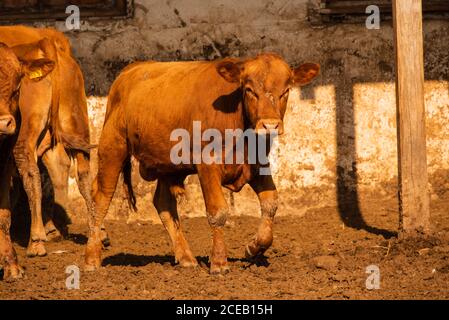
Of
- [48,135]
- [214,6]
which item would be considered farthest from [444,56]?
[48,135]

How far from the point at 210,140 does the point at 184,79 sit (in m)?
0.85

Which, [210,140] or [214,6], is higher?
[214,6]

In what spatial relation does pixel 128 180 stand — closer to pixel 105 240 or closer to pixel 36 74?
A: pixel 105 240

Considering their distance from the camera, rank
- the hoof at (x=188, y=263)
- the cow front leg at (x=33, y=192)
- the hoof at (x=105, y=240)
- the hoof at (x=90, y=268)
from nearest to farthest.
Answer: the hoof at (x=188, y=263) < the hoof at (x=90, y=268) < the cow front leg at (x=33, y=192) < the hoof at (x=105, y=240)

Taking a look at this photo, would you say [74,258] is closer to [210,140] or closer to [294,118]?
[210,140]

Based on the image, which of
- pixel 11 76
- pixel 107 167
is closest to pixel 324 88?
pixel 107 167

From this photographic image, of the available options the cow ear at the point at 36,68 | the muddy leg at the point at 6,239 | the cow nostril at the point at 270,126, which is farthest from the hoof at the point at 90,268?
the cow nostril at the point at 270,126

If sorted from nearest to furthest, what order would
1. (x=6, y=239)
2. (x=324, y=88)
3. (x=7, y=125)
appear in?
(x=7, y=125), (x=6, y=239), (x=324, y=88)

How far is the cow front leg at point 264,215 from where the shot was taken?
8.90 meters

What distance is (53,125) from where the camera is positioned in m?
11.3

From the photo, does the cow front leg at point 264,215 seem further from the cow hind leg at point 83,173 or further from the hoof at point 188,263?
the cow hind leg at point 83,173

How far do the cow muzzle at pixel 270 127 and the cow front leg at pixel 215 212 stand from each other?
655 mm

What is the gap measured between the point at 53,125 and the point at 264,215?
126 inches
